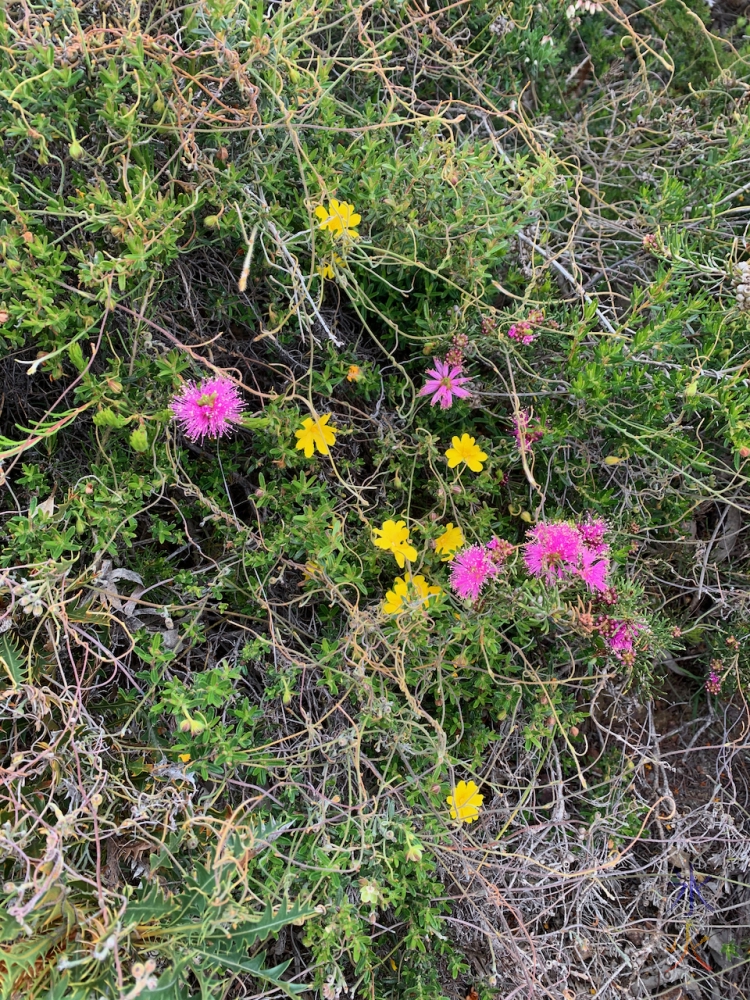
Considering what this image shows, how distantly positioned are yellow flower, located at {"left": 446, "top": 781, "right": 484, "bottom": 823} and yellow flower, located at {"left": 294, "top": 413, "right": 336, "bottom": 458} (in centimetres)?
92

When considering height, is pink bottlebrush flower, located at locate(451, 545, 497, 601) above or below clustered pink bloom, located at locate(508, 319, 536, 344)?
below

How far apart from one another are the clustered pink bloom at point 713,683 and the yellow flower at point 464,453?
1008mm

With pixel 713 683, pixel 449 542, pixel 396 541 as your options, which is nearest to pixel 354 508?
pixel 396 541

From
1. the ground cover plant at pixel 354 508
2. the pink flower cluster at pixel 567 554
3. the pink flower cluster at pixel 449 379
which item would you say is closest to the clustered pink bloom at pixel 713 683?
the ground cover plant at pixel 354 508

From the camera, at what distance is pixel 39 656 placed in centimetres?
166

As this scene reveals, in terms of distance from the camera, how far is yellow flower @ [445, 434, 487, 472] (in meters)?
1.87

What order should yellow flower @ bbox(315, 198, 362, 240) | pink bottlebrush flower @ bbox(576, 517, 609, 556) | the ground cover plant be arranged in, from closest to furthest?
the ground cover plant < yellow flower @ bbox(315, 198, 362, 240) < pink bottlebrush flower @ bbox(576, 517, 609, 556)

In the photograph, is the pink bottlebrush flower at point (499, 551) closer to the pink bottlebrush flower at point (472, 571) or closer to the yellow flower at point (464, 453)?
the pink bottlebrush flower at point (472, 571)

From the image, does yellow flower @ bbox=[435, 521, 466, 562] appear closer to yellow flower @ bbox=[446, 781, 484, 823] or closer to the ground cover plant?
the ground cover plant

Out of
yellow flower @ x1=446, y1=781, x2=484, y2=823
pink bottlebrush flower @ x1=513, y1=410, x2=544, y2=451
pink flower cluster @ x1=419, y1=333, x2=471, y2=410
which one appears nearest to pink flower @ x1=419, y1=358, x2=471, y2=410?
pink flower cluster @ x1=419, y1=333, x2=471, y2=410

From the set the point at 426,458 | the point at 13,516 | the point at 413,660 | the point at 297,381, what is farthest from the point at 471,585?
the point at 13,516

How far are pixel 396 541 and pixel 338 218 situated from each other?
0.80m

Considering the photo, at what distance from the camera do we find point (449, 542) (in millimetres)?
1879

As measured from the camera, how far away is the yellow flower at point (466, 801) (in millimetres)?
1777
